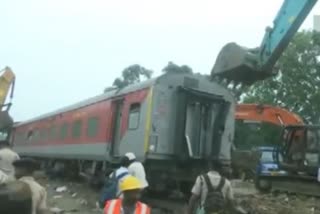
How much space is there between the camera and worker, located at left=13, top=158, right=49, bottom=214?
5512 mm

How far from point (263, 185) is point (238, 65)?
6.75 m

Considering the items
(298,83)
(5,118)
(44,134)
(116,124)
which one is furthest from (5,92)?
(298,83)

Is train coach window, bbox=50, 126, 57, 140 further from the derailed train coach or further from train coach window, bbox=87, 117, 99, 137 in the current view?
the derailed train coach

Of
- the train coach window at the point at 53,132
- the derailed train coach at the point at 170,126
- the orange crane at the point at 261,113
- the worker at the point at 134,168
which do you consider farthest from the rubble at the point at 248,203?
the train coach window at the point at 53,132

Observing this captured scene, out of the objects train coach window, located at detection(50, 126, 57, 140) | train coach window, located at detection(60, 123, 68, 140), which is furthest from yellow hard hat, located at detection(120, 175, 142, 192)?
train coach window, located at detection(50, 126, 57, 140)

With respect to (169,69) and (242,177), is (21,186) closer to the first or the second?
(169,69)

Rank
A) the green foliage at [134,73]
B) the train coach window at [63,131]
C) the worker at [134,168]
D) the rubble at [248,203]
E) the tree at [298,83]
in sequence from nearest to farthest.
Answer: the worker at [134,168], the rubble at [248,203], the train coach window at [63,131], the tree at [298,83], the green foliage at [134,73]

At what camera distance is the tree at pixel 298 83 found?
138ft

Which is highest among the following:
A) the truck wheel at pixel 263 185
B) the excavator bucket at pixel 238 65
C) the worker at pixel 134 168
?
the excavator bucket at pixel 238 65

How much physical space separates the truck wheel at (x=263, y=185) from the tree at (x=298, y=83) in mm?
22564

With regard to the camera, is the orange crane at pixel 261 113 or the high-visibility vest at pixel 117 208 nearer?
the high-visibility vest at pixel 117 208

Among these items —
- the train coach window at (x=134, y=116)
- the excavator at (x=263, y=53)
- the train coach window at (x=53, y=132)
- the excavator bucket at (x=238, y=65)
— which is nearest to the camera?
the excavator at (x=263, y=53)

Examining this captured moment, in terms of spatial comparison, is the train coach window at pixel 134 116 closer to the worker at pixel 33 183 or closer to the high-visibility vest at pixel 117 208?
the worker at pixel 33 183

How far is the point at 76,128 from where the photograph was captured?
20891 mm
